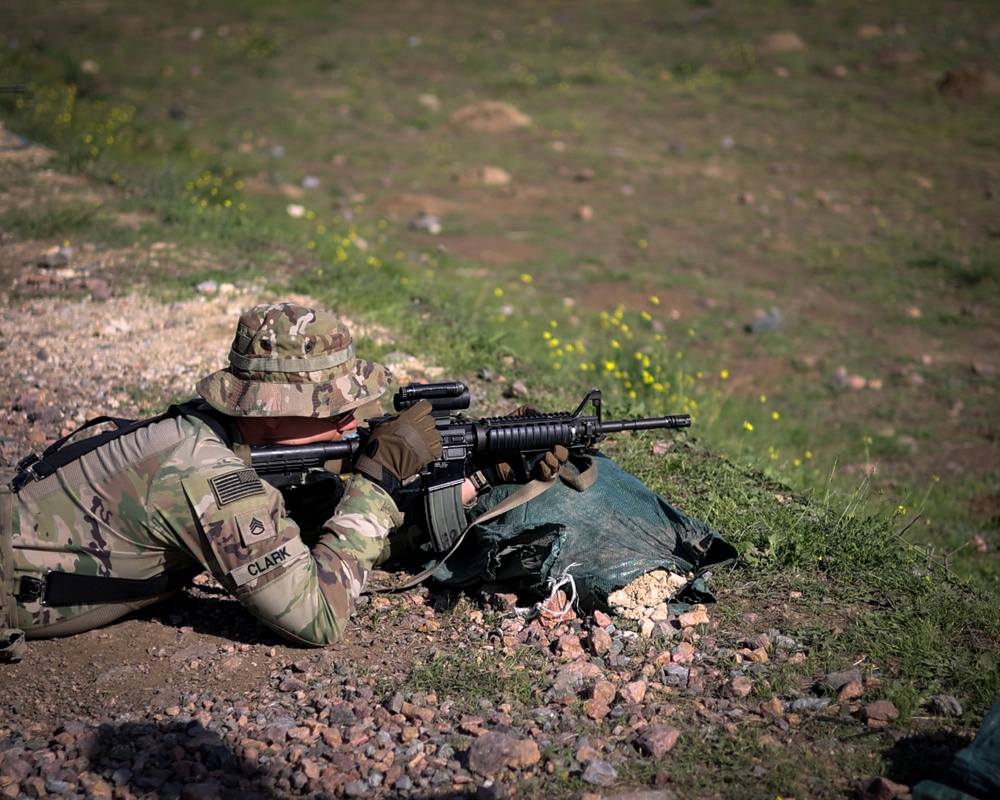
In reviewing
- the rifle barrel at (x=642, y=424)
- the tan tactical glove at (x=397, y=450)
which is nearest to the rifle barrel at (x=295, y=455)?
the tan tactical glove at (x=397, y=450)

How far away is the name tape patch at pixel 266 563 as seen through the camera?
3.39 meters

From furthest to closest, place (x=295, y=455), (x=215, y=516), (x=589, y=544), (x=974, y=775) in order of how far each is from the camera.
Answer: (x=589, y=544), (x=295, y=455), (x=215, y=516), (x=974, y=775)

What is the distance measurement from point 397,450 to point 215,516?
72 cm

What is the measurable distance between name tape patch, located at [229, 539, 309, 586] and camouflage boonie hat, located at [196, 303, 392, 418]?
1.58ft

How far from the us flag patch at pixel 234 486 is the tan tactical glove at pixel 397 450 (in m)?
0.46

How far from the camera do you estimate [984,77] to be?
653 inches

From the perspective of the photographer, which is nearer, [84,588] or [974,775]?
[974,775]

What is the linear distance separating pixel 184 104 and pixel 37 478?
1357 centimetres

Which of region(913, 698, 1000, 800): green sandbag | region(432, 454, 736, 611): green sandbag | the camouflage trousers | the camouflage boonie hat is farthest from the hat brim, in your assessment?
region(913, 698, 1000, 800): green sandbag

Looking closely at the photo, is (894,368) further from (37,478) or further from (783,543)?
(37,478)

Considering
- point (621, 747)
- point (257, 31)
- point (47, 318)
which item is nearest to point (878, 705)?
point (621, 747)

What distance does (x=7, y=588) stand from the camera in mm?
3451

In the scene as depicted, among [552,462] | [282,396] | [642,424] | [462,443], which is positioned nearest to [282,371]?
[282,396]

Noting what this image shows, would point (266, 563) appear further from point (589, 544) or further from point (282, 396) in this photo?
point (589, 544)
